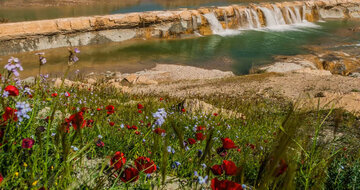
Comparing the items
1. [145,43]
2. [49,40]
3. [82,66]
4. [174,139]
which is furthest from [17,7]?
[174,139]

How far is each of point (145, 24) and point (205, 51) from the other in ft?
17.3

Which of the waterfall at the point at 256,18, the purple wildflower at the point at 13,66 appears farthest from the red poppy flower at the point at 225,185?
the waterfall at the point at 256,18

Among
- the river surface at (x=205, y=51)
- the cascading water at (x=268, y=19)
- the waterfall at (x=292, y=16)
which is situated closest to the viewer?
the river surface at (x=205, y=51)

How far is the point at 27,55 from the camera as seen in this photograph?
1551 cm

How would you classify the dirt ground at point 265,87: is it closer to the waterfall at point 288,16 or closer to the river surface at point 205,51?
the river surface at point 205,51

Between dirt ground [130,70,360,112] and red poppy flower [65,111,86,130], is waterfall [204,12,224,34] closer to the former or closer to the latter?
dirt ground [130,70,360,112]

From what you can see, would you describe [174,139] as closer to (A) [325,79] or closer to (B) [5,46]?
(A) [325,79]

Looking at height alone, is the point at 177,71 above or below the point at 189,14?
below

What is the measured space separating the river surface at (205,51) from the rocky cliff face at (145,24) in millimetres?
749

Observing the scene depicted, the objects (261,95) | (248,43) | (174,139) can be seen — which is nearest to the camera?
Result: (174,139)

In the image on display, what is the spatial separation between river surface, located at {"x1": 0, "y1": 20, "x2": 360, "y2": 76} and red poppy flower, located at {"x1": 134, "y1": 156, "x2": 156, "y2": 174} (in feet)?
41.4

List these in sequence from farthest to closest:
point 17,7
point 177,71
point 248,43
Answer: point 17,7 → point 248,43 → point 177,71

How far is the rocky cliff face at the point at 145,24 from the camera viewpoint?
15727mm

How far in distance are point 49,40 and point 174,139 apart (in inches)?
648
